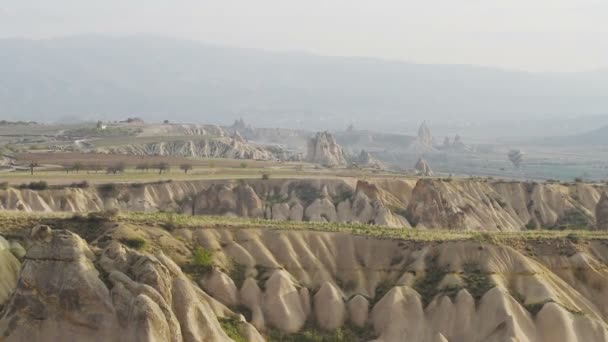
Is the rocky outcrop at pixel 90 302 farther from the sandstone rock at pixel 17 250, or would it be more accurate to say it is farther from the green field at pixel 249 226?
the green field at pixel 249 226

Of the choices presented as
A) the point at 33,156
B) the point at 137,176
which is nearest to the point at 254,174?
the point at 137,176

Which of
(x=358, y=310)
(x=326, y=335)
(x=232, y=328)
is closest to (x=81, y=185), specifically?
(x=358, y=310)

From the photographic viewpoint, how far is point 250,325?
172ft

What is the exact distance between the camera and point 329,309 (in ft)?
188

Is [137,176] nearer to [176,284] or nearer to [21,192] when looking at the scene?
[21,192]

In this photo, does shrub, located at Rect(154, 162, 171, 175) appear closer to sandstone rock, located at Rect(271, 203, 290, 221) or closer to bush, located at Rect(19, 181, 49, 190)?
sandstone rock, located at Rect(271, 203, 290, 221)

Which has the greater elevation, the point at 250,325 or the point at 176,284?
the point at 176,284

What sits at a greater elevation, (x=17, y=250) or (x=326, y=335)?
(x=17, y=250)

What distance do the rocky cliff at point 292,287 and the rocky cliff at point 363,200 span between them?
38840 mm

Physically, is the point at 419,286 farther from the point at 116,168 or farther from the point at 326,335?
the point at 116,168

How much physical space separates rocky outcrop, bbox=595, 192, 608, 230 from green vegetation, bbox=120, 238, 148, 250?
70.6 meters

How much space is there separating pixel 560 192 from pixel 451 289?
72.3 m

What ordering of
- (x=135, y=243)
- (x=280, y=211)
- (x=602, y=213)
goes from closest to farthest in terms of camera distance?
(x=135, y=243)
(x=602, y=213)
(x=280, y=211)

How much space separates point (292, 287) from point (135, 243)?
11.6 m
